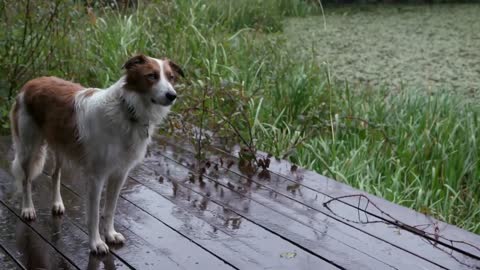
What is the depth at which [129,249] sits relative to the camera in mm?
2871

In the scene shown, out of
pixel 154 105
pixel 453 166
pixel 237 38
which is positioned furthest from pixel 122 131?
pixel 237 38

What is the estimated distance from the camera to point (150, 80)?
8.81 ft

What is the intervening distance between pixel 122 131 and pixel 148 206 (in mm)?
743

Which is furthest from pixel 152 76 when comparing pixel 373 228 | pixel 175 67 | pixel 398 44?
pixel 398 44

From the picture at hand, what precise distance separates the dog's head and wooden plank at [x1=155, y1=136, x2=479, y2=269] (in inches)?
44.1

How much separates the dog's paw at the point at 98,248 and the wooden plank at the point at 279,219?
746 millimetres

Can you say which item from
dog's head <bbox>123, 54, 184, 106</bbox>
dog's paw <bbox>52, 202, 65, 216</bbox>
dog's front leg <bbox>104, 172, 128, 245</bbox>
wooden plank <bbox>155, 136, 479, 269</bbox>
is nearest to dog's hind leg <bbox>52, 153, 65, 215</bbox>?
dog's paw <bbox>52, 202, 65, 216</bbox>

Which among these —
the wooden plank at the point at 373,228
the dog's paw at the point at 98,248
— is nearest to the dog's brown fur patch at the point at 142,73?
the dog's paw at the point at 98,248

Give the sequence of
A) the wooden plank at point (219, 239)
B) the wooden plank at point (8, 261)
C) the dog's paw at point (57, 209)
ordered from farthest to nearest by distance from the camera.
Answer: the dog's paw at point (57, 209)
the wooden plank at point (219, 239)
the wooden plank at point (8, 261)

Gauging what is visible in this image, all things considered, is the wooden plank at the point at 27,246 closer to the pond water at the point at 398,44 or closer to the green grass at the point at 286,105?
the green grass at the point at 286,105

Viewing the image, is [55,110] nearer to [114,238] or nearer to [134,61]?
[134,61]

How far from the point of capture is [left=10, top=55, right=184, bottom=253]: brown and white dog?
2.71 metres

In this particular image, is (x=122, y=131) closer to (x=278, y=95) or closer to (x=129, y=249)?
(x=129, y=249)

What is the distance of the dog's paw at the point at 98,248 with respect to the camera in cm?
280
